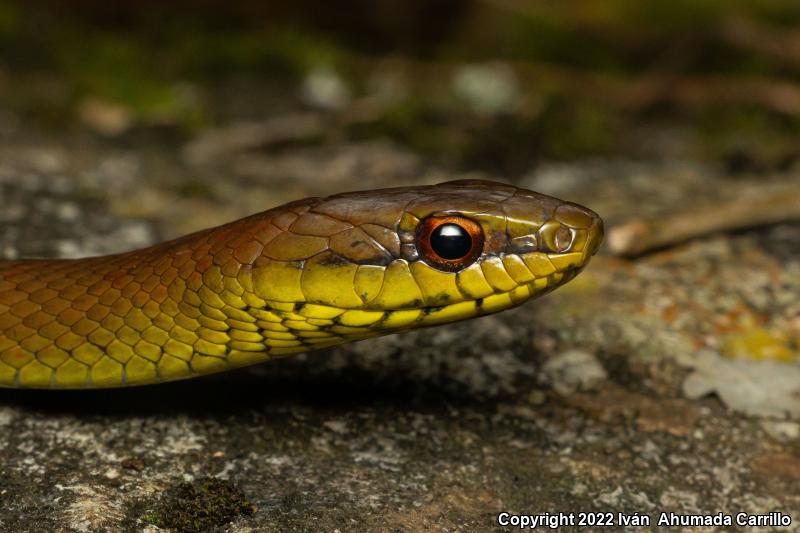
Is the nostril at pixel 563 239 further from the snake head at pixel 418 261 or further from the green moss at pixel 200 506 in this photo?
the green moss at pixel 200 506

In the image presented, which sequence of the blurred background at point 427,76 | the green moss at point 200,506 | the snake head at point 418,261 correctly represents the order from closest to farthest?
the green moss at point 200,506 < the snake head at point 418,261 < the blurred background at point 427,76

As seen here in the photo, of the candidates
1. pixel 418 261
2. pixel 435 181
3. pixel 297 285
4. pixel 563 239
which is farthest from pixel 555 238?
pixel 435 181

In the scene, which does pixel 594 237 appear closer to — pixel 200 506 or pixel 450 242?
pixel 450 242

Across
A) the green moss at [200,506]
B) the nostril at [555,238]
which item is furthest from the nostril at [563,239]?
the green moss at [200,506]

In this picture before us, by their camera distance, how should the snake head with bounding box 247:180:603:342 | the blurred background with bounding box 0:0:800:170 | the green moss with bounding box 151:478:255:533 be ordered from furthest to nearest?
the blurred background with bounding box 0:0:800:170, the snake head with bounding box 247:180:603:342, the green moss with bounding box 151:478:255:533

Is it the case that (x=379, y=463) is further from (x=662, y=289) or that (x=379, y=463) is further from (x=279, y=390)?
(x=662, y=289)

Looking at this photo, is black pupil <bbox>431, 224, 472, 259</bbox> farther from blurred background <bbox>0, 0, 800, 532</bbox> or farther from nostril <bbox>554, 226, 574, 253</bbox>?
blurred background <bbox>0, 0, 800, 532</bbox>

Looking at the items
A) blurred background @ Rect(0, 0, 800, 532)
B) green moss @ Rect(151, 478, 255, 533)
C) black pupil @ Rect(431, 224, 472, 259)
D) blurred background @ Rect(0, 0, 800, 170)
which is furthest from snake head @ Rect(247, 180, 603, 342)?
blurred background @ Rect(0, 0, 800, 170)
